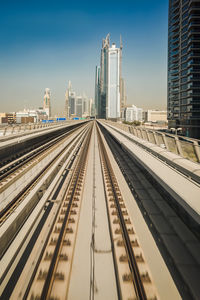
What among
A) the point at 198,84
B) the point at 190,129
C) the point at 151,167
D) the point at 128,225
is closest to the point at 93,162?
the point at 151,167

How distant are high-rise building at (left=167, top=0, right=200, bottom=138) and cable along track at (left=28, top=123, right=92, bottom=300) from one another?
2075 inches

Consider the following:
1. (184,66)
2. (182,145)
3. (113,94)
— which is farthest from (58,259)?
(113,94)

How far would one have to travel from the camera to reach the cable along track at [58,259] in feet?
11.3

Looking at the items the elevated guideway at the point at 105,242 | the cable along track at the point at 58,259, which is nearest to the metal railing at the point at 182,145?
the elevated guideway at the point at 105,242

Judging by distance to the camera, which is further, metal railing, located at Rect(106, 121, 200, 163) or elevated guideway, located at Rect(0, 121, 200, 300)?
metal railing, located at Rect(106, 121, 200, 163)

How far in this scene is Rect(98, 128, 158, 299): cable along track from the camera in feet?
11.4

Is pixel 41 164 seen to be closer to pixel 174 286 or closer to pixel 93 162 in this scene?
pixel 93 162

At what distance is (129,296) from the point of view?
133 inches

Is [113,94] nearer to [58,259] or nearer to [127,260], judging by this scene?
[127,260]

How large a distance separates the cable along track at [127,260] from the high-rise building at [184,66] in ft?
170

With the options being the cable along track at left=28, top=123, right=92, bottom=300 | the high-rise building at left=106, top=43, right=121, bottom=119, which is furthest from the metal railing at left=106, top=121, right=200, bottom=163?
the high-rise building at left=106, top=43, right=121, bottom=119

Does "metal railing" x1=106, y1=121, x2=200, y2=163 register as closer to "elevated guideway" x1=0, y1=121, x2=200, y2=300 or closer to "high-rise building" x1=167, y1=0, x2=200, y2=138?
"elevated guideway" x1=0, y1=121, x2=200, y2=300

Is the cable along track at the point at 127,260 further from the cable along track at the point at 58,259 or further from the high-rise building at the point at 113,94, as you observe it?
the high-rise building at the point at 113,94

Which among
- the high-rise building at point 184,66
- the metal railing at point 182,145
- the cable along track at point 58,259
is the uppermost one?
the high-rise building at point 184,66
